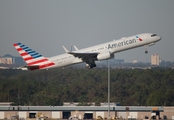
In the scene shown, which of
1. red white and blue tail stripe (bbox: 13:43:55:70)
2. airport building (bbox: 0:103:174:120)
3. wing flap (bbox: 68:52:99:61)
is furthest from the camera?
airport building (bbox: 0:103:174:120)

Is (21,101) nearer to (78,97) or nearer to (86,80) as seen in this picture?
(78,97)

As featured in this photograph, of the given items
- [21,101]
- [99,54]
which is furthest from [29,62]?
[21,101]

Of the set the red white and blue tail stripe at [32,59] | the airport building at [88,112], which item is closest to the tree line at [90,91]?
the airport building at [88,112]

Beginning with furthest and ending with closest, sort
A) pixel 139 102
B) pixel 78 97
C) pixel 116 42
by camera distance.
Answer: pixel 78 97 < pixel 139 102 < pixel 116 42

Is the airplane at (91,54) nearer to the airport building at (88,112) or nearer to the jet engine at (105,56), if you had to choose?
the jet engine at (105,56)

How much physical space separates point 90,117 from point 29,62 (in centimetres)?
3708

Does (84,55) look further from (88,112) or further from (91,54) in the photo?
(88,112)

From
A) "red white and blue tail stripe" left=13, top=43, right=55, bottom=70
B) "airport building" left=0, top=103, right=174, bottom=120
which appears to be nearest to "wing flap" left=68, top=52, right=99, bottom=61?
"red white and blue tail stripe" left=13, top=43, right=55, bottom=70

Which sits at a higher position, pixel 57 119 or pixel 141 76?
pixel 141 76

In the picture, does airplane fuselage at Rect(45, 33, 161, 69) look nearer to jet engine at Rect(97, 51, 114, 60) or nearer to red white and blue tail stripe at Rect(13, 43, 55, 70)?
jet engine at Rect(97, 51, 114, 60)

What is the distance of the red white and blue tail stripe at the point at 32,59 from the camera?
94375 mm

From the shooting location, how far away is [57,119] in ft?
403

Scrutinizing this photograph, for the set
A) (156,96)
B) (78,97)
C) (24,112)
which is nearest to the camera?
(24,112)

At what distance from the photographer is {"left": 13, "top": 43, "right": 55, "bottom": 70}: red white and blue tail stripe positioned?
94.4 metres
